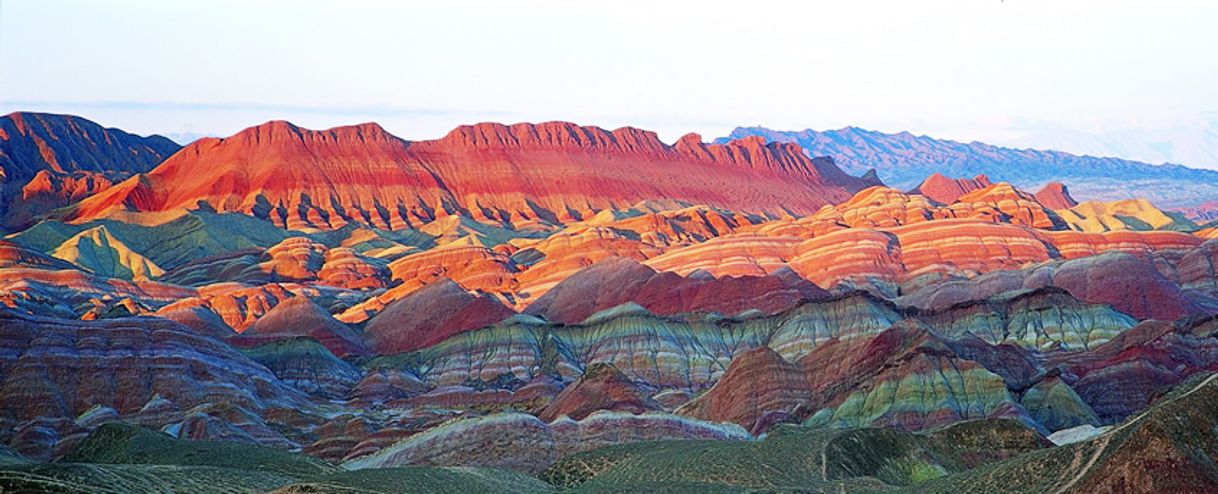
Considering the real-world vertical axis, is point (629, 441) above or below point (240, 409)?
above

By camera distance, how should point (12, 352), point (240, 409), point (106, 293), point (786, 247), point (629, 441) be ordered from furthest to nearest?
point (786, 247) < point (106, 293) < point (12, 352) < point (240, 409) < point (629, 441)

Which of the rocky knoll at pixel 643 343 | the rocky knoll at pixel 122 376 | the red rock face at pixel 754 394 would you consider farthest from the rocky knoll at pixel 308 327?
the red rock face at pixel 754 394

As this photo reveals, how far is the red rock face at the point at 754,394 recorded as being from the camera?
103 m

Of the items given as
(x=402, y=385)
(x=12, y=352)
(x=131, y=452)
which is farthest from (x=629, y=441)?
(x=402, y=385)

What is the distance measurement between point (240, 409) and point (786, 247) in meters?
99.0

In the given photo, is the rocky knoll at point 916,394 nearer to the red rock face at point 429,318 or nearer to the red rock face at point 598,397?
the red rock face at point 598,397

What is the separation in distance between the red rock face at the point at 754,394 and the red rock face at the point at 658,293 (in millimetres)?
48648

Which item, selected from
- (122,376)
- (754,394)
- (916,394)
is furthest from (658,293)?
(916,394)

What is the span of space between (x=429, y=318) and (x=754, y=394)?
217ft

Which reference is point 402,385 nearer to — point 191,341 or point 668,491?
point 191,341

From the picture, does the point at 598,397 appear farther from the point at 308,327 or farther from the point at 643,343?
the point at 308,327

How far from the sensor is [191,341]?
398 feet

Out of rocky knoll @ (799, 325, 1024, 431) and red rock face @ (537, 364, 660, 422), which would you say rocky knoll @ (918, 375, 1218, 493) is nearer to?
red rock face @ (537, 364, 660, 422)

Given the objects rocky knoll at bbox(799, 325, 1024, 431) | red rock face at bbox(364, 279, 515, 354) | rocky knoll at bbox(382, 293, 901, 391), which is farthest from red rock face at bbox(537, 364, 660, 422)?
red rock face at bbox(364, 279, 515, 354)
